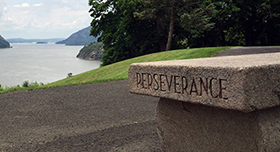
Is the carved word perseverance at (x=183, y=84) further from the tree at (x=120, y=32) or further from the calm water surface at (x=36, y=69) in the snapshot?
the tree at (x=120, y=32)

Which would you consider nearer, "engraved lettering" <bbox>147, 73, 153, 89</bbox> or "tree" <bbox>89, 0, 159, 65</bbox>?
"engraved lettering" <bbox>147, 73, 153, 89</bbox>

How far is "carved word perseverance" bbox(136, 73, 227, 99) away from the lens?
2.39 meters

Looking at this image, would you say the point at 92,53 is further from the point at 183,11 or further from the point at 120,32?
the point at 183,11

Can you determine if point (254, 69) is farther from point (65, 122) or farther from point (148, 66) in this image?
point (65, 122)

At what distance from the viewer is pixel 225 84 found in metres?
2.32

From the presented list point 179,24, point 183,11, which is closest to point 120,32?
point 179,24

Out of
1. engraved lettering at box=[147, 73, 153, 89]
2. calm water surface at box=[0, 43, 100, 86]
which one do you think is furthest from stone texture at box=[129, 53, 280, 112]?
calm water surface at box=[0, 43, 100, 86]

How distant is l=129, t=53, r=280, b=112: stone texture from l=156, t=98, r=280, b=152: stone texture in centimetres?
28

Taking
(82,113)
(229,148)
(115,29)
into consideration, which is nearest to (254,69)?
(229,148)

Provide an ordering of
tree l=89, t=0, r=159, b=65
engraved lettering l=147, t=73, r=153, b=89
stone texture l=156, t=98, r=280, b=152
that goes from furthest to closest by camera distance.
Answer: tree l=89, t=0, r=159, b=65, engraved lettering l=147, t=73, r=153, b=89, stone texture l=156, t=98, r=280, b=152

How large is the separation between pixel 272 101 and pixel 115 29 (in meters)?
31.9

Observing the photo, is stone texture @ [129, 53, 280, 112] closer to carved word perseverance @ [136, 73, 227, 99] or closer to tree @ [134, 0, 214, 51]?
carved word perseverance @ [136, 73, 227, 99]

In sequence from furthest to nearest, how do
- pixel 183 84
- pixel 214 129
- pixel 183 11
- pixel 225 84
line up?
1. pixel 183 11
2. pixel 214 129
3. pixel 183 84
4. pixel 225 84

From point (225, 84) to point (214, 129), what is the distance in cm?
69
